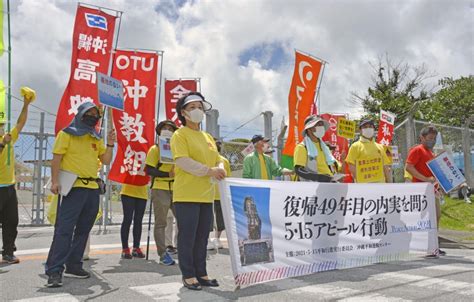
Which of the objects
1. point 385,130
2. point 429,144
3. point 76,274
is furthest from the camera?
point 385,130

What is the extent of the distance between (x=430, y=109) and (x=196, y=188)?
27945 millimetres

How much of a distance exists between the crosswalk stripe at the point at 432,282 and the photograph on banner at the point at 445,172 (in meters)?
2.10

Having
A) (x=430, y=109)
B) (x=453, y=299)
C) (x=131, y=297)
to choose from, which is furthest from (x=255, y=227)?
(x=430, y=109)

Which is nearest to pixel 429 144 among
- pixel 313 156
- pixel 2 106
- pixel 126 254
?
pixel 313 156

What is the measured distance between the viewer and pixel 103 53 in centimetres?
678

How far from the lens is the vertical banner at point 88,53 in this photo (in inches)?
246

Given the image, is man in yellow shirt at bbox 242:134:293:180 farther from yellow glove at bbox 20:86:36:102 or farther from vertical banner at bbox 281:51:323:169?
yellow glove at bbox 20:86:36:102

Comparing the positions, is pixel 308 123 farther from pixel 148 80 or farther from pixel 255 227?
pixel 148 80

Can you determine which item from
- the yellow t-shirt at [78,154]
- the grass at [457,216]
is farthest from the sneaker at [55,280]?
the grass at [457,216]

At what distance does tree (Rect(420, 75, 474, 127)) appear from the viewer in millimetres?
27969

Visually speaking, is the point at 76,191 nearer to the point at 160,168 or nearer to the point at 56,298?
the point at 56,298

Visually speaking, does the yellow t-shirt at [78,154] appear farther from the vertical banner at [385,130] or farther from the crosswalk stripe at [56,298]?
the vertical banner at [385,130]

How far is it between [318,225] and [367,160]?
1.75 meters

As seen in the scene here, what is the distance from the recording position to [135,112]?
272 inches
